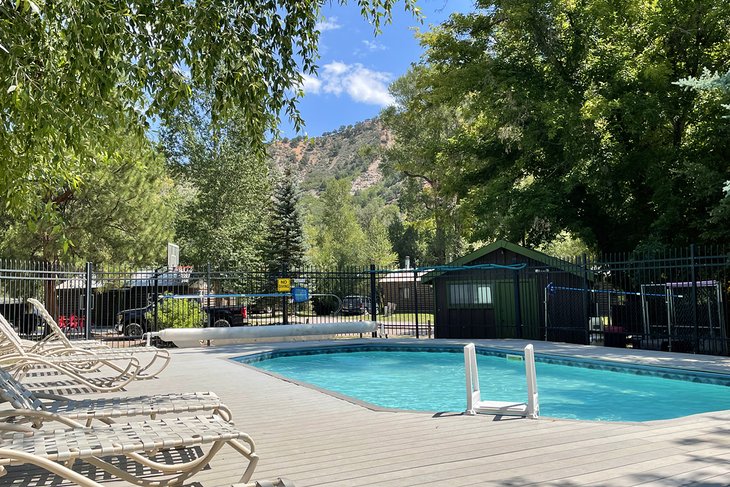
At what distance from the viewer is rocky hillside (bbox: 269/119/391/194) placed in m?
163

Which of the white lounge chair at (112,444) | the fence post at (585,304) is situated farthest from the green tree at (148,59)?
the fence post at (585,304)

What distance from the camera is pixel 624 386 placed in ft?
31.1

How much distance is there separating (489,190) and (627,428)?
16.4 metres

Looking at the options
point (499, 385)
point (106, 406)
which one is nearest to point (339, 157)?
point (499, 385)

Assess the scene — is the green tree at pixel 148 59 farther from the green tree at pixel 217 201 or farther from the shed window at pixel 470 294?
the green tree at pixel 217 201

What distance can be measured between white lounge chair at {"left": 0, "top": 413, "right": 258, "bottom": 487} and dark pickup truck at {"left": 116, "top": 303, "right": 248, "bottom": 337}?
14941 millimetres

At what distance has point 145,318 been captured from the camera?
60.9 ft

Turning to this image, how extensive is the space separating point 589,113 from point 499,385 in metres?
9.86

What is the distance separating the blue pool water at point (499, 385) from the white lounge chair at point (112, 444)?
19.5 ft

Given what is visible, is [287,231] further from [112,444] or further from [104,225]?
[112,444]

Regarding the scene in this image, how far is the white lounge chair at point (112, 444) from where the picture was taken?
2.44 metres

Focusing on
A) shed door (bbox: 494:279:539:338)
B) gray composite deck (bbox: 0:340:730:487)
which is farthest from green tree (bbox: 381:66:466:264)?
gray composite deck (bbox: 0:340:730:487)

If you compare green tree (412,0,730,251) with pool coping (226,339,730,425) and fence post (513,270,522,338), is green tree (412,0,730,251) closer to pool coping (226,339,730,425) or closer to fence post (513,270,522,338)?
fence post (513,270,522,338)

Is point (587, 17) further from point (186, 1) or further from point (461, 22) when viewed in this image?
point (186, 1)
